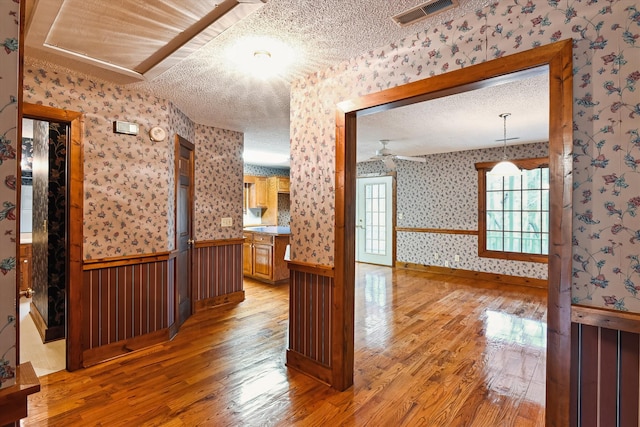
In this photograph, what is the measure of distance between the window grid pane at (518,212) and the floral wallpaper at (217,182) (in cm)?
441

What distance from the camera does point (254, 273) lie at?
585 centimetres

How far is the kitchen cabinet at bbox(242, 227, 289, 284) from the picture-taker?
5.43m

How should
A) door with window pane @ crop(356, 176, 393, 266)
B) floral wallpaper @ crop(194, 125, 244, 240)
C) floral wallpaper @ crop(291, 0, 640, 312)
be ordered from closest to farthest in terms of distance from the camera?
floral wallpaper @ crop(291, 0, 640, 312) → floral wallpaper @ crop(194, 125, 244, 240) → door with window pane @ crop(356, 176, 393, 266)

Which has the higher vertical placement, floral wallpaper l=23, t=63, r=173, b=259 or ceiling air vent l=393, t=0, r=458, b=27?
ceiling air vent l=393, t=0, r=458, b=27

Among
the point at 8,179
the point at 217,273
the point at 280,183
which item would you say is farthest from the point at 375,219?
the point at 8,179

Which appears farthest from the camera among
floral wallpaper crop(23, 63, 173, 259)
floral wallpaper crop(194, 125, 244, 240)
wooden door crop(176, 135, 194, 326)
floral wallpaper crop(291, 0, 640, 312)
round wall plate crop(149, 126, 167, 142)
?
floral wallpaper crop(194, 125, 244, 240)

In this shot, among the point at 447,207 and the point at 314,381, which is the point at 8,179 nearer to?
the point at 314,381

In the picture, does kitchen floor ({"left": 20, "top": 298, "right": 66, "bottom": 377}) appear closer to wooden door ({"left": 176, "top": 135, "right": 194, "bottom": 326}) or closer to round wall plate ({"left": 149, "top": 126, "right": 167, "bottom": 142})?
wooden door ({"left": 176, "top": 135, "right": 194, "bottom": 326})

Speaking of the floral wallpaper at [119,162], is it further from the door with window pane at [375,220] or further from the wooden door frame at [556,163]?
the door with window pane at [375,220]

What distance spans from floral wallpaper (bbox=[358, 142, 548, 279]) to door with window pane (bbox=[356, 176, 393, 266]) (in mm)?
243

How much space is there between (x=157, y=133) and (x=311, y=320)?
7.51 ft

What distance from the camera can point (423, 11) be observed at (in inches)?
71.6

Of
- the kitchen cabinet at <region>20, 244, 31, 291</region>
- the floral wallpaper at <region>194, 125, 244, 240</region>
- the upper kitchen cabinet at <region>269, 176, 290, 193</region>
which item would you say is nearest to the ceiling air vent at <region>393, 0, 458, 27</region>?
the floral wallpaper at <region>194, 125, 244, 240</region>

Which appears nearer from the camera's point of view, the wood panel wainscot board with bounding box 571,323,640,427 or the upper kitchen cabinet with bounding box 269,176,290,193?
the wood panel wainscot board with bounding box 571,323,640,427
